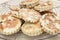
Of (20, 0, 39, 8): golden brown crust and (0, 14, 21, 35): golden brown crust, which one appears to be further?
(20, 0, 39, 8): golden brown crust

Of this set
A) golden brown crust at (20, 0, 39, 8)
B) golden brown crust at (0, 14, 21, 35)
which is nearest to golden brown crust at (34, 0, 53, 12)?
golden brown crust at (20, 0, 39, 8)

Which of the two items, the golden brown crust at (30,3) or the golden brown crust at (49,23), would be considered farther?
the golden brown crust at (30,3)

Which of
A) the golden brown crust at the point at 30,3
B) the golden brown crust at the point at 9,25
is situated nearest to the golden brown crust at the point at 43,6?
the golden brown crust at the point at 30,3

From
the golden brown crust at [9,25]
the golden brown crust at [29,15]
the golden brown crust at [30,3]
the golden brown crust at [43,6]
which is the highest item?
the golden brown crust at [30,3]

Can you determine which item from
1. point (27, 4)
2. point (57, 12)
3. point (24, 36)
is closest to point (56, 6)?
point (57, 12)

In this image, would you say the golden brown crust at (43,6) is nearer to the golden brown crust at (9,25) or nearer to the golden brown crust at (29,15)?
the golden brown crust at (29,15)

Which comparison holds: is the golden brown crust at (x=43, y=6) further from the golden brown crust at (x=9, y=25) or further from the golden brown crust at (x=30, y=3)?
the golden brown crust at (x=9, y=25)

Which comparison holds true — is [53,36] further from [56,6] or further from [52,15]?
[56,6]

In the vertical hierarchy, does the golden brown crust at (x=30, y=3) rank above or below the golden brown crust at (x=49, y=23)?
above

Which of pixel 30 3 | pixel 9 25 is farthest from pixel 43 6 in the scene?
pixel 9 25

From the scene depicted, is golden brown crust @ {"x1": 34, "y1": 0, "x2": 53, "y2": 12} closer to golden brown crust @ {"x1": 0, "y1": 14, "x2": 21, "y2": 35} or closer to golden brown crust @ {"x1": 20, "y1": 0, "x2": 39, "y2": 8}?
golden brown crust @ {"x1": 20, "y1": 0, "x2": 39, "y2": 8}

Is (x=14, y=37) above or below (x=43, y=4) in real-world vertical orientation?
below
